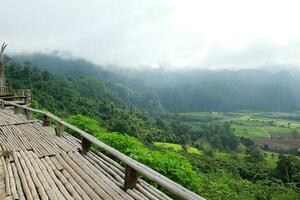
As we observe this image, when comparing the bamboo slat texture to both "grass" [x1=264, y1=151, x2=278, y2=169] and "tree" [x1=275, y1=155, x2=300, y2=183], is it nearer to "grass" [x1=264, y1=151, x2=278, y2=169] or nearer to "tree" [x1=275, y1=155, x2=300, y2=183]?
"tree" [x1=275, y1=155, x2=300, y2=183]

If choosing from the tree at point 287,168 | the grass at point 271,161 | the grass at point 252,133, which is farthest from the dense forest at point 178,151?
the grass at point 252,133

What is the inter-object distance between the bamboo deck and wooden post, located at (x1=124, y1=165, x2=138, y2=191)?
0.09 m

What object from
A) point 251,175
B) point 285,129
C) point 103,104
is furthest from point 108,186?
point 285,129

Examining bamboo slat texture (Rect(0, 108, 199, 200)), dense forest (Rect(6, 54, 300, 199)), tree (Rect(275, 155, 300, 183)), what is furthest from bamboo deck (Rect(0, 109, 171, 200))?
tree (Rect(275, 155, 300, 183))

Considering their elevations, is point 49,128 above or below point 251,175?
above

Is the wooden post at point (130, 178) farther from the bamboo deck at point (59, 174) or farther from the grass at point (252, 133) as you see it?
the grass at point (252, 133)

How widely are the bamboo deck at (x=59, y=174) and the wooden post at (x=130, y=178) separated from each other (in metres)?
0.09

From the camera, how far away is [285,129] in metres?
119

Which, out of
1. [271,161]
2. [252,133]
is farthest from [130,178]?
[252,133]

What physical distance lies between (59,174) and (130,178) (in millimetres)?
1498

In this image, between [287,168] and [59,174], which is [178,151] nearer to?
[287,168]

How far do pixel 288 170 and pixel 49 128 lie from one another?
35.4 metres

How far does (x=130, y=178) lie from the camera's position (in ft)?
16.3

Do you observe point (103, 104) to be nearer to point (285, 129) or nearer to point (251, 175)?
point (251, 175)
